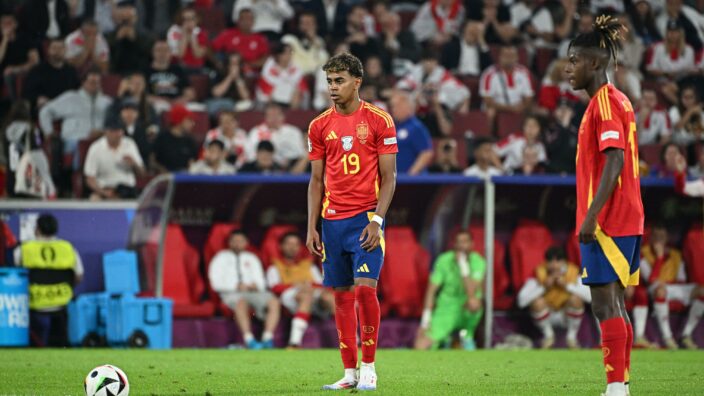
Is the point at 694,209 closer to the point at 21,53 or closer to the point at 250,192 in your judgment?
the point at 250,192

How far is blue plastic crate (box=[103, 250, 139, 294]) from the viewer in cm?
1388

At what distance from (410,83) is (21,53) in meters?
5.90

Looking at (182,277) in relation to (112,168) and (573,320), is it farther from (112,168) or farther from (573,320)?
(573,320)

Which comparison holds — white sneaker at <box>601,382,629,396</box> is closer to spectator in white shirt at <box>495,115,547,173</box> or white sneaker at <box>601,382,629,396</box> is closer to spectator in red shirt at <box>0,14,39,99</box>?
spectator in white shirt at <box>495,115,547,173</box>

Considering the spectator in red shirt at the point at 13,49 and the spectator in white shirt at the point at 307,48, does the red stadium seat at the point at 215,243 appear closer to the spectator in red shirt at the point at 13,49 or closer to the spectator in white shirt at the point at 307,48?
the spectator in white shirt at the point at 307,48

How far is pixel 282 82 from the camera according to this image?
1789cm

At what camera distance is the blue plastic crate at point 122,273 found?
13883 mm

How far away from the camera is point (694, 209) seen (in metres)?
15.3

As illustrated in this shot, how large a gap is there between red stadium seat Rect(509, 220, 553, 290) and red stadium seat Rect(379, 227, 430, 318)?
45.1 inches

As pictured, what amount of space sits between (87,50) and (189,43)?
5.21 feet

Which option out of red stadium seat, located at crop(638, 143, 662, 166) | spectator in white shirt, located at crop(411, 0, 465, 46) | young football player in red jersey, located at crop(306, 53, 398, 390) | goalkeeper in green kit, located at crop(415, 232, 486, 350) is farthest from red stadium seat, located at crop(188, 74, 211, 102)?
young football player in red jersey, located at crop(306, 53, 398, 390)

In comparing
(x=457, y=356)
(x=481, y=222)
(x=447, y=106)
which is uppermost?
(x=447, y=106)

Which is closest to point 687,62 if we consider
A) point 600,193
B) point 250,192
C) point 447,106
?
point 447,106

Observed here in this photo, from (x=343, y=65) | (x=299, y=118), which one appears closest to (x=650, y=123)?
(x=299, y=118)
